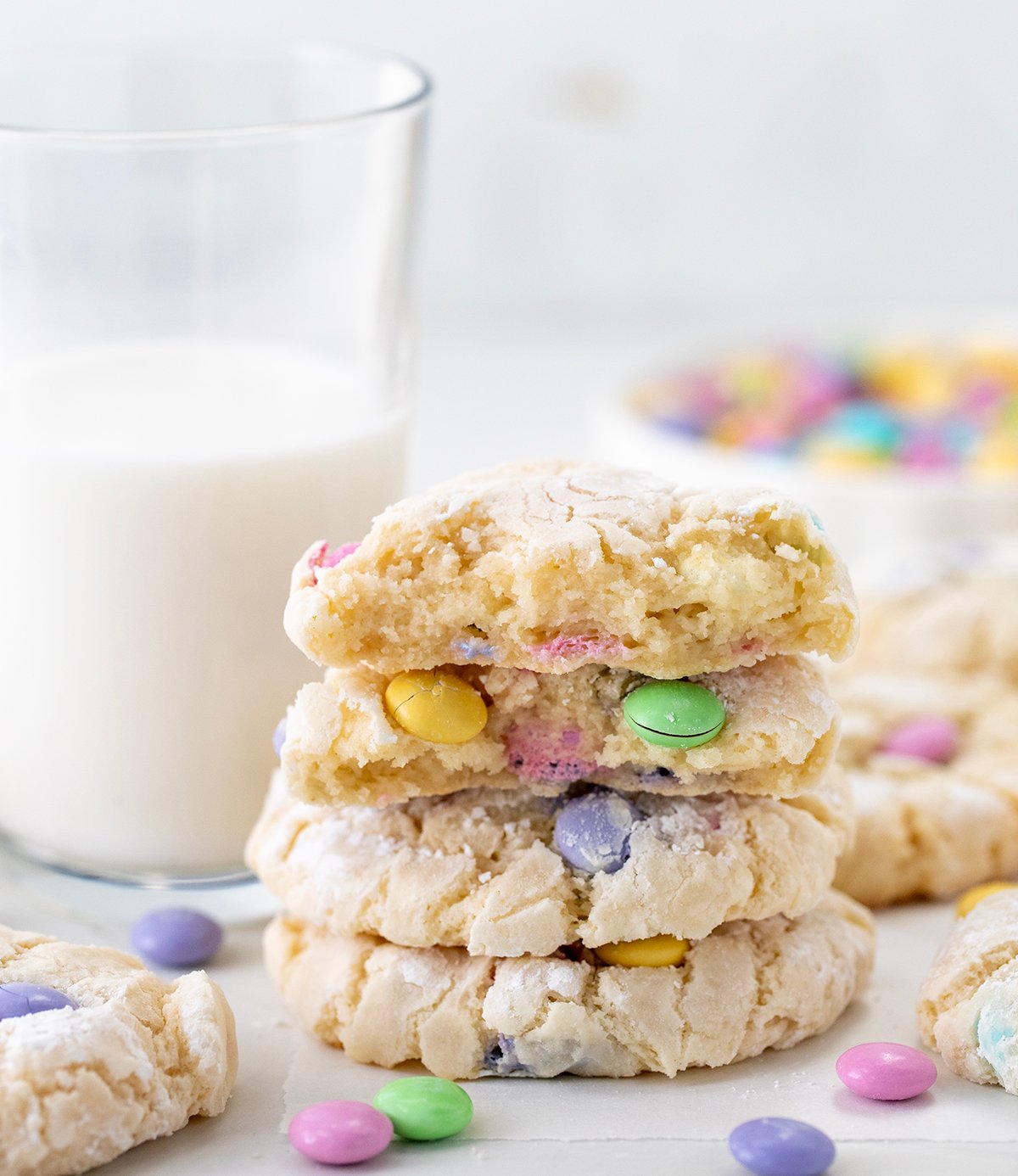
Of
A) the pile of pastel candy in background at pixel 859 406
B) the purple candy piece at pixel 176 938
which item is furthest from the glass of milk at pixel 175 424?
the pile of pastel candy in background at pixel 859 406

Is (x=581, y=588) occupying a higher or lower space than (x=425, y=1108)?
higher

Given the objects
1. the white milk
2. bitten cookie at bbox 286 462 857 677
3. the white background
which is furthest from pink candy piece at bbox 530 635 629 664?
the white background

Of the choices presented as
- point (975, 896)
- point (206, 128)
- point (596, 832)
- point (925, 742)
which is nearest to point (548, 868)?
point (596, 832)

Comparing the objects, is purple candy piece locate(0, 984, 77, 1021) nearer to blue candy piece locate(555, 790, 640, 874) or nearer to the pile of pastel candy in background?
blue candy piece locate(555, 790, 640, 874)

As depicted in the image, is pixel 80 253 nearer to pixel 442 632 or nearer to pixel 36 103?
pixel 36 103

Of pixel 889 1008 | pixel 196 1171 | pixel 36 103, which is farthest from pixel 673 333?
pixel 196 1171

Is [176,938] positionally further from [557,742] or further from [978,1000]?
[978,1000]
